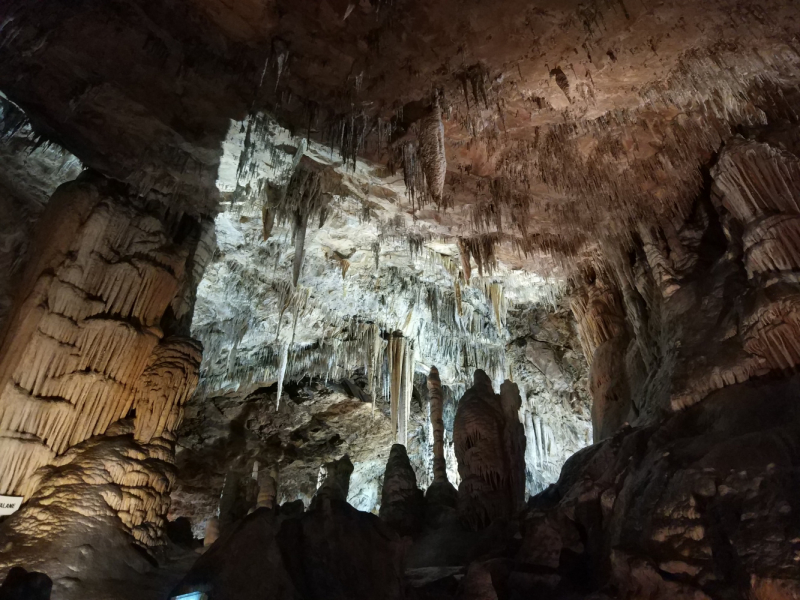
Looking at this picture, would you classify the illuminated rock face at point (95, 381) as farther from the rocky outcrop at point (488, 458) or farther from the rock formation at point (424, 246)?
the rocky outcrop at point (488, 458)

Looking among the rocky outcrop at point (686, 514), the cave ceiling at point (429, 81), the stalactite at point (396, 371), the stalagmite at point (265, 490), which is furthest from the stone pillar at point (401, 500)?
the cave ceiling at point (429, 81)

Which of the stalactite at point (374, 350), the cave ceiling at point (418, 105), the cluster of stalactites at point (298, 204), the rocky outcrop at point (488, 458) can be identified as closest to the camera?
the cave ceiling at point (418, 105)

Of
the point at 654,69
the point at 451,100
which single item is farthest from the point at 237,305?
the point at 654,69

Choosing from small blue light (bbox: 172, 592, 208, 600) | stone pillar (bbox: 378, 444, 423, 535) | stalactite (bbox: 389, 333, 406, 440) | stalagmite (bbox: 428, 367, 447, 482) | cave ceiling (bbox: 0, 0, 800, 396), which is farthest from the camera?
stalactite (bbox: 389, 333, 406, 440)

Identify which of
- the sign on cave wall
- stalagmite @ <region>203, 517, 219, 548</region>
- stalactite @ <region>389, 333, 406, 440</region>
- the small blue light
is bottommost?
the small blue light

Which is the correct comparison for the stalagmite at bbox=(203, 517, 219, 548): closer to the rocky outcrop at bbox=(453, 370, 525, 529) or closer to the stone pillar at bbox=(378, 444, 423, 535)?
the stone pillar at bbox=(378, 444, 423, 535)

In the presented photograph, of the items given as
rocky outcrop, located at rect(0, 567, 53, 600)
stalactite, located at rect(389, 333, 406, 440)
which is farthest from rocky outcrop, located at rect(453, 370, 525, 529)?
rocky outcrop, located at rect(0, 567, 53, 600)

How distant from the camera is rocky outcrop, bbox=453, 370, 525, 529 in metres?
9.23

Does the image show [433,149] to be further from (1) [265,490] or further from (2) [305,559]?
(1) [265,490]

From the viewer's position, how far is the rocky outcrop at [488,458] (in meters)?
9.23

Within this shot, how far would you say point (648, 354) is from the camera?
363 inches

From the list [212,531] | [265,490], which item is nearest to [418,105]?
[265,490]

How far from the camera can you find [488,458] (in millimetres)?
9461

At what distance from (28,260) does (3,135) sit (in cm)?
215
